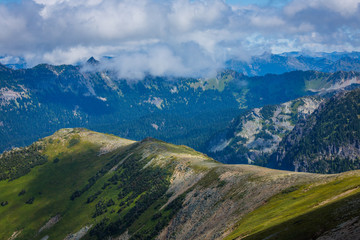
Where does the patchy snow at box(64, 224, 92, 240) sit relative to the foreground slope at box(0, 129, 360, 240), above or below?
below

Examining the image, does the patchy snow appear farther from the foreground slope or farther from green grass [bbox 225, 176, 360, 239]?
green grass [bbox 225, 176, 360, 239]

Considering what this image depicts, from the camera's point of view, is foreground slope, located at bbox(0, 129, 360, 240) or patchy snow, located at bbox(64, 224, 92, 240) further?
patchy snow, located at bbox(64, 224, 92, 240)

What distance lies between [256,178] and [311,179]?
23.2 metres

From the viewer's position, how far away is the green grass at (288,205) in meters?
66.0

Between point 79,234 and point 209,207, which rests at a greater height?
point 209,207

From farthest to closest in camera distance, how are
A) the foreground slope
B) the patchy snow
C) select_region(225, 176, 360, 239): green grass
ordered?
the patchy snow → select_region(225, 176, 360, 239): green grass → the foreground slope

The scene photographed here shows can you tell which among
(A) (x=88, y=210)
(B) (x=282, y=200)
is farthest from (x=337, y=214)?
(A) (x=88, y=210)

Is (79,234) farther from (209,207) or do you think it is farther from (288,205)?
(288,205)

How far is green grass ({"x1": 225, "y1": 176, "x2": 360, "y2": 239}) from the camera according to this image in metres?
66.0

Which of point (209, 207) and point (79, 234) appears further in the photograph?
point (79, 234)

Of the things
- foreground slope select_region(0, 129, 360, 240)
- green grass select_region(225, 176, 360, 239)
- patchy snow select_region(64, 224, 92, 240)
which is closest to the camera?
foreground slope select_region(0, 129, 360, 240)

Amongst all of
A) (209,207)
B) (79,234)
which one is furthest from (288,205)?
(79,234)

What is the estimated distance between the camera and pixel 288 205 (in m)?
76.2

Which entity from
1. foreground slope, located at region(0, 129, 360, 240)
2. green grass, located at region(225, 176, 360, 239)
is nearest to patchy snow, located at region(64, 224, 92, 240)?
foreground slope, located at region(0, 129, 360, 240)
